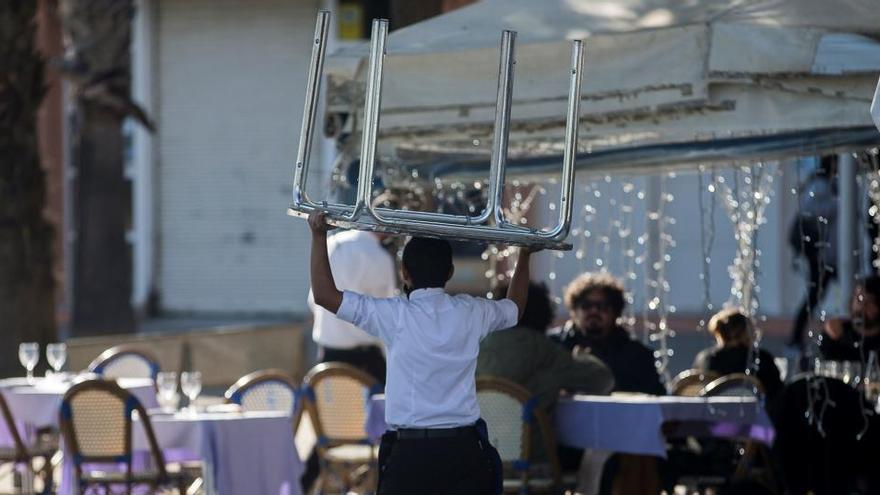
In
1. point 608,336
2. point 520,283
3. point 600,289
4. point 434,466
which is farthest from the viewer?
point 600,289

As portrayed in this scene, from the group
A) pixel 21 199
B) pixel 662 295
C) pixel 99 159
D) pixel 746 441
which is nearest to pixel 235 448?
pixel 746 441

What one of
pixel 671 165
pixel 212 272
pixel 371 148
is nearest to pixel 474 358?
pixel 371 148

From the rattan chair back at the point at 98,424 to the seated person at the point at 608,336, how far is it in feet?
7.54

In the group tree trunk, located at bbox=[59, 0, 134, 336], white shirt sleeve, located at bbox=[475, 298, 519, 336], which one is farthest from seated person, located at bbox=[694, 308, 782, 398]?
tree trunk, located at bbox=[59, 0, 134, 336]

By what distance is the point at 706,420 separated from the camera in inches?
314

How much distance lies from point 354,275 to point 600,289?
4.74 feet

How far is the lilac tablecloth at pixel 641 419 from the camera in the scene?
7.77 m

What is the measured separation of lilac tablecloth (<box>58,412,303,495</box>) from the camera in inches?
313

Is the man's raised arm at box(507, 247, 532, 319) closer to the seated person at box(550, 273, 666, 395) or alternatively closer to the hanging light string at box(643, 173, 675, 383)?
the seated person at box(550, 273, 666, 395)

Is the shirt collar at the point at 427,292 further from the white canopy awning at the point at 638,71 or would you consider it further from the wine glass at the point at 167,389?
the wine glass at the point at 167,389

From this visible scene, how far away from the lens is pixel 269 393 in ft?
30.2

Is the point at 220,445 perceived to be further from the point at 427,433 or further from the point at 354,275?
the point at 427,433

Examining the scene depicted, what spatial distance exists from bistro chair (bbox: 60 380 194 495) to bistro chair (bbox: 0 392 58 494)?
1119mm

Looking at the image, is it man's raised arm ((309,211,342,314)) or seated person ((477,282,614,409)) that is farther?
seated person ((477,282,614,409))
